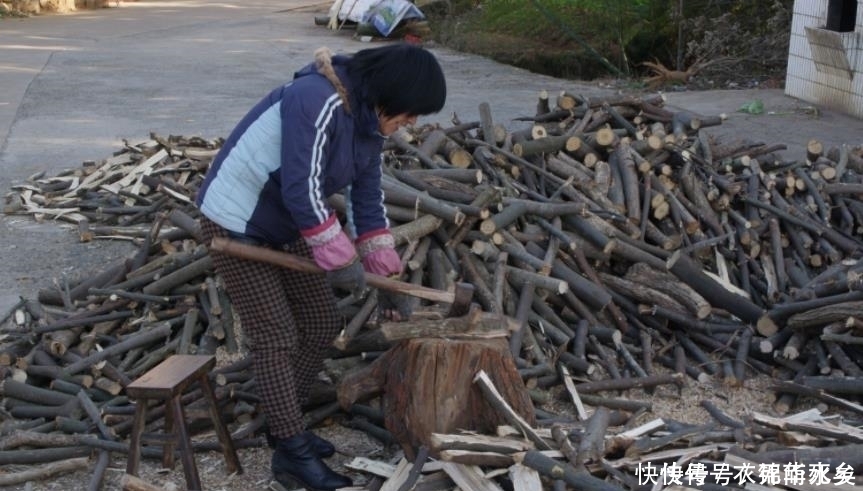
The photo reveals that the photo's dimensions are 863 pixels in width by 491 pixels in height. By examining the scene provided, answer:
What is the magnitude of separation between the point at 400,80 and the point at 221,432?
5.67ft

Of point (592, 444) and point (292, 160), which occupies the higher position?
point (292, 160)

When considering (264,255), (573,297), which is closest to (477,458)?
(264,255)

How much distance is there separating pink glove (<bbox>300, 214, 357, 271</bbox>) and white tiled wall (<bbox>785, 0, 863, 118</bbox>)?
9513 mm

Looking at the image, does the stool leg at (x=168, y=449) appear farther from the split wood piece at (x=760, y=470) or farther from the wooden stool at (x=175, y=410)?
the split wood piece at (x=760, y=470)

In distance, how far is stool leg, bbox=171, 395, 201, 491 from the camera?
14.0 feet

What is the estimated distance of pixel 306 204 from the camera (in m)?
3.84

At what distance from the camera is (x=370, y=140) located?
4105 mm

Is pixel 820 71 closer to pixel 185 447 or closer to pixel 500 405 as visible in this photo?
pixel 500 405

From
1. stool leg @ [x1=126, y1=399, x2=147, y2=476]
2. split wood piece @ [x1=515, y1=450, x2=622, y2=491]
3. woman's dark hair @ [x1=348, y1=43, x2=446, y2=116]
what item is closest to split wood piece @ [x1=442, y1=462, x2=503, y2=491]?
split wood piece @ [x1=515, y1=450, x2=622, y2=491]

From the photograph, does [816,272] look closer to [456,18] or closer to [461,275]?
[461,275]

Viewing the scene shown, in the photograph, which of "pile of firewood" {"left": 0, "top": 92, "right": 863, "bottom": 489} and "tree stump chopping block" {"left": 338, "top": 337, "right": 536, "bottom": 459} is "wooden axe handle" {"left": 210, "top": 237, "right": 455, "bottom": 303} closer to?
"tree stump chopping block" {"left": 338, "top": 337, "right": 536, "bottom": 459}

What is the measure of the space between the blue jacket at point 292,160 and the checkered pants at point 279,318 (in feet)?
0.48

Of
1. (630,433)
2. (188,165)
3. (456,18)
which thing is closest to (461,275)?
(630,433)

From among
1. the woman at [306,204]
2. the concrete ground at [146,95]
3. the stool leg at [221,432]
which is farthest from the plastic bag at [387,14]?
the stool leg at [221,432]
